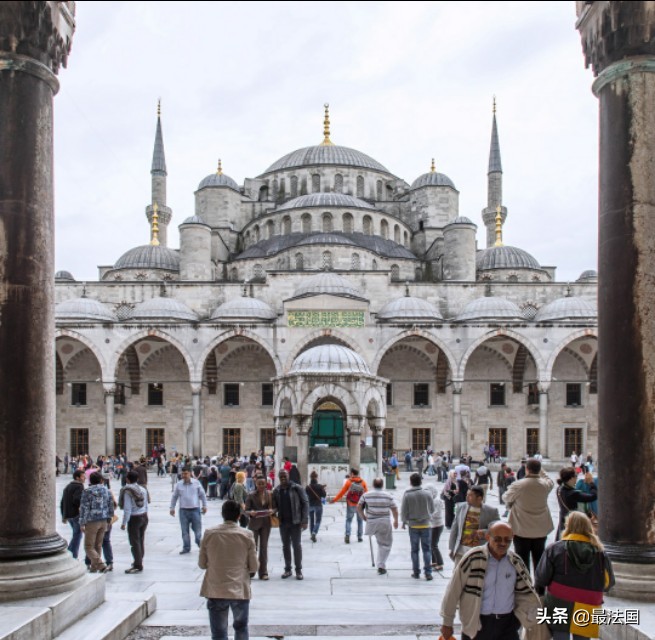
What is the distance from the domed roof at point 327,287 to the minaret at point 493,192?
507 inches

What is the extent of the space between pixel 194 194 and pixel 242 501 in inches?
1300

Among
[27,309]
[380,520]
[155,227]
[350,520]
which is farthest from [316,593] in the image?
[155,227]

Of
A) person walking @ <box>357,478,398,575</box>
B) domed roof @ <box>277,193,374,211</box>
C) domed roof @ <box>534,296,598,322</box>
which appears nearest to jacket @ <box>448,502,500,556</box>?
person walking @ <box>357,478,398,575</box>

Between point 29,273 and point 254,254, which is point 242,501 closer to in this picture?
point 29,273

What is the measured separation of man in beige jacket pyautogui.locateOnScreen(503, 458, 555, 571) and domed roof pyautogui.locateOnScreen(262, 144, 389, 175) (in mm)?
35774

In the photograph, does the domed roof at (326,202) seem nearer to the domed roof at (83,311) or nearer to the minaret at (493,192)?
the minaret at (493,192)

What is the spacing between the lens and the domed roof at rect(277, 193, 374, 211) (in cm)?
3666

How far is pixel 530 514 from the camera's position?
250 inches

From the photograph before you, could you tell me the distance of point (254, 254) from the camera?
3584cm

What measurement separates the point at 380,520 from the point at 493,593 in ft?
14.2

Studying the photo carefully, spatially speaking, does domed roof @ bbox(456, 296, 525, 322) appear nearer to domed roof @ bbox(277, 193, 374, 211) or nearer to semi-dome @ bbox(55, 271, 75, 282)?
domed roof @ bbox(277, 193, 374, 211)

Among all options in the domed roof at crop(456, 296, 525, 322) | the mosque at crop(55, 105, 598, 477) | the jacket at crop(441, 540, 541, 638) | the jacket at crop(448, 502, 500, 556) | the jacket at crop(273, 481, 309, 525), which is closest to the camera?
the jacket at crop(441, 540, 541, 638)

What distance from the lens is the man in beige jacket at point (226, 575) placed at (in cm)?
479

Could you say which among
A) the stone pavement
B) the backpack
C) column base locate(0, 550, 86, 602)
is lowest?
the stone pavement
